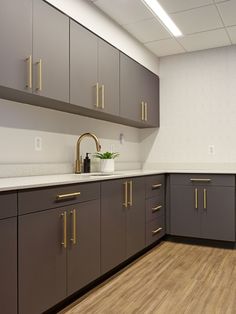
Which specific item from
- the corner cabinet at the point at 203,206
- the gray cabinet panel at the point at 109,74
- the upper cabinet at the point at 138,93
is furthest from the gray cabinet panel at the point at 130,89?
the corner cabinet at the point at 203,206

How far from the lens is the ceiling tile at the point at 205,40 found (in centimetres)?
336

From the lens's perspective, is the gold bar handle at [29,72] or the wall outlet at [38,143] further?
the wall outlet at [38,143]

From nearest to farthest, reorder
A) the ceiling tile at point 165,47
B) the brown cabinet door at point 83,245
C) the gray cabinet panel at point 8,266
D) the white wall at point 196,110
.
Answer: the gray cabinet panel at point 8,266 → the brown cabinet door at point 83,245 → the ceiling tile at point 165,47 → the white wall at point 196,110

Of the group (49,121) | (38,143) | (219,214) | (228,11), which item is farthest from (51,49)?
(219,214)

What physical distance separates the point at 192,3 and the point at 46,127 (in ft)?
5.47

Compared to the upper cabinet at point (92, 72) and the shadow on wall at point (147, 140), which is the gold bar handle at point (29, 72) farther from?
the shadow on wall at point (147, 140)

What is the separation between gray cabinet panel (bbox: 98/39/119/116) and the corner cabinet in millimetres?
1161

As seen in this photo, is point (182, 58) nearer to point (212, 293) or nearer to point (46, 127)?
point (46, 127)

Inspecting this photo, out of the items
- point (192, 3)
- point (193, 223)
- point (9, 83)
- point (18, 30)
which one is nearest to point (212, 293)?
point (193, 223)

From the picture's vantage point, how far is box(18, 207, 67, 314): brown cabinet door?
5.18 feet

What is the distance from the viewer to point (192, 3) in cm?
271

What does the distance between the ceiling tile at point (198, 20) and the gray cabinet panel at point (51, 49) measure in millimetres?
1225

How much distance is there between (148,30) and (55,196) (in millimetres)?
2242

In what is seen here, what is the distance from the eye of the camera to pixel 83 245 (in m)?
2.06
